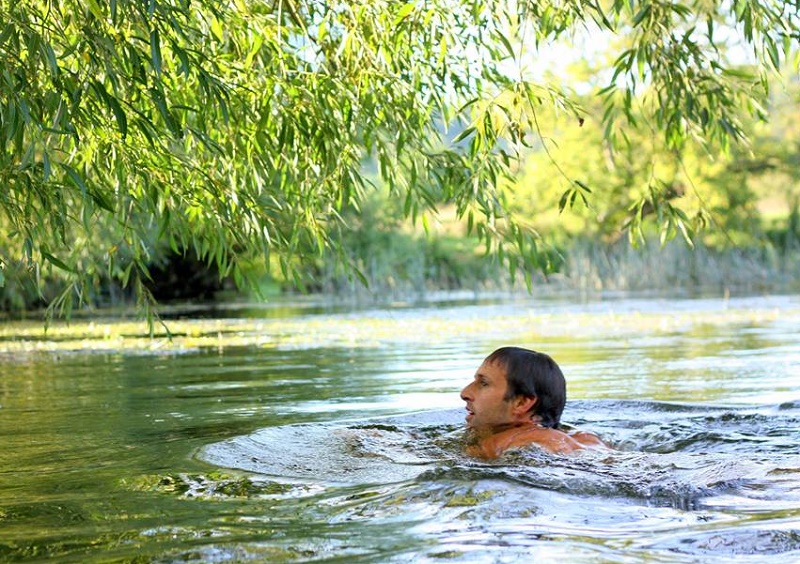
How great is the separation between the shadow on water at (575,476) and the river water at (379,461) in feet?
0.06

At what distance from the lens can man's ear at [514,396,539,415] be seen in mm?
7363

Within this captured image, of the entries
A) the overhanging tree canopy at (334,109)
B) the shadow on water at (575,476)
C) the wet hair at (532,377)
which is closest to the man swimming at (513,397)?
the wet hair at (532,377)

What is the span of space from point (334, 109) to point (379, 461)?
2.09 meters

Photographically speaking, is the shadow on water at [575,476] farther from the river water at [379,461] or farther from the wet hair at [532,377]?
the wet hair at [532,377]

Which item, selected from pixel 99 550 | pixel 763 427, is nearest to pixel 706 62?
pixel 763 427

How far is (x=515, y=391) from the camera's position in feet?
24.3

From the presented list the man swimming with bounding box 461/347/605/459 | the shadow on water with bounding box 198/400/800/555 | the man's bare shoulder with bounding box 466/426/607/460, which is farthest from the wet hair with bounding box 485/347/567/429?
the shadow on water with bounding box 198/400/800/555

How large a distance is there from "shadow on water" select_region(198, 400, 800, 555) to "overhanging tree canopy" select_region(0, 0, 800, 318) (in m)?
1.08

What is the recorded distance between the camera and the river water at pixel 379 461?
4.85m

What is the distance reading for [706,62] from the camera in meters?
7.65

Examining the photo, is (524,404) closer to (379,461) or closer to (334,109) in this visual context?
(379,461)

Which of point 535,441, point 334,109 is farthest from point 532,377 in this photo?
point 334,109

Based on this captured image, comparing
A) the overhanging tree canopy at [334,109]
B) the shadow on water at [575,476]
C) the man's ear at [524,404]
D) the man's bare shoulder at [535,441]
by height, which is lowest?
the shadow on water at [575,476]

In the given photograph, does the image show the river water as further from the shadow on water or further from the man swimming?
the man swimming
